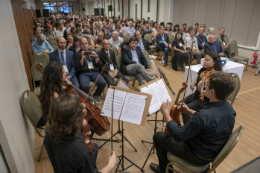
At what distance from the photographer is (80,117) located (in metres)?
1.10

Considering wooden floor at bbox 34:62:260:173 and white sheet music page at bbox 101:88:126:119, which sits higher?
white sheet music page at bbox 101:88:126:119

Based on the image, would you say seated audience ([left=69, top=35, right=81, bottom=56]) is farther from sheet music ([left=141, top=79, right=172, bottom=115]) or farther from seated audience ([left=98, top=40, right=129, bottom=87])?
sheet music ([left=141, top=79, right=172, bottom=115])

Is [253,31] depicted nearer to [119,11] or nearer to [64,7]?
[119,11]

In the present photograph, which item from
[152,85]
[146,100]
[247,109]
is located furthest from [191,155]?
[247,109]

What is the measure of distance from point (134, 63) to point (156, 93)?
2066 mm

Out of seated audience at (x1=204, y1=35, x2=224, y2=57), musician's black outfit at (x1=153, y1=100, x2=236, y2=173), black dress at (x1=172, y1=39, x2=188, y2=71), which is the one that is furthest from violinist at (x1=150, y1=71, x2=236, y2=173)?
black dress at (x1=172, y1=39, x2=188, y2=71)

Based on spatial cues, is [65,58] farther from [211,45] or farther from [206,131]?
[211,45]

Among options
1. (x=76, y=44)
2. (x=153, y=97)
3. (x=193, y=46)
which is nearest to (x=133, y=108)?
(x=153, y=97)

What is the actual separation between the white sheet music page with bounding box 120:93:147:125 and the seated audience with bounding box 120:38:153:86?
6.45 ft

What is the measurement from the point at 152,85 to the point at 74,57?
85.9 inches

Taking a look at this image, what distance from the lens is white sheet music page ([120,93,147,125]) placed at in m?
1.69

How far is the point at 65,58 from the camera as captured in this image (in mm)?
3428

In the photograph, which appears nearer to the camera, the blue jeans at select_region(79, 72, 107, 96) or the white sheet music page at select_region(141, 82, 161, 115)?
the white sheet music page at select_region(141, 82, 161, 115)

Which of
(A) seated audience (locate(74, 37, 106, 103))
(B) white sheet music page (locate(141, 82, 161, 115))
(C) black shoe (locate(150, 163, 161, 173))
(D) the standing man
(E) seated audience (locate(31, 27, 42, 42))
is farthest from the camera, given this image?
(D) the standing man
